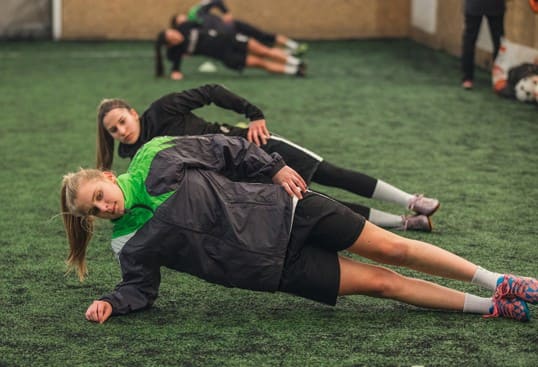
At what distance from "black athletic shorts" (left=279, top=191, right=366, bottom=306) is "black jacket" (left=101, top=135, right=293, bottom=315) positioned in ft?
0.19

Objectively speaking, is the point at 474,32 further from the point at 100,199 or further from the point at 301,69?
the point at 100,199

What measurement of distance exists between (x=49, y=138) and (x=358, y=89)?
11.4 feet

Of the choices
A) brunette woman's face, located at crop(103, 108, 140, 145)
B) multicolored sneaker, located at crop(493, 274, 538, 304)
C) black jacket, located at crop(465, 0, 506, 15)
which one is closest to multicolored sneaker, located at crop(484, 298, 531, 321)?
multicolored sneaker, located at crop(493, 274, 538, 304)

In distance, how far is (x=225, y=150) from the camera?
4.16m

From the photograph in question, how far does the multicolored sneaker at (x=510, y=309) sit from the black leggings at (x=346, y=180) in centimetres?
141

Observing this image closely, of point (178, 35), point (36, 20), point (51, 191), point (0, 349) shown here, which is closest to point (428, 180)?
point (51, 191)

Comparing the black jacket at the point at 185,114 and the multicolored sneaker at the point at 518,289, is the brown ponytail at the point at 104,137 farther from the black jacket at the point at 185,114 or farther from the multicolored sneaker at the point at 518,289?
the multicolored sneaker at the point at 518,289

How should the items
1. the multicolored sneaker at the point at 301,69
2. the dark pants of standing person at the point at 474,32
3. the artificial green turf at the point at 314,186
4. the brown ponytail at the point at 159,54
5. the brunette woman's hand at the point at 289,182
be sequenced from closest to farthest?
the artificial green turf at the point at 314,186 → the brunette woman's hand at the point at 289,182 → the dark pants of standing person at the point at 474,32 → the brown ponytail at the point at 159,54 → the multicolored sneaker at the point at 301,69

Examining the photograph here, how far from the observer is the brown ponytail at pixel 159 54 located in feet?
35.6

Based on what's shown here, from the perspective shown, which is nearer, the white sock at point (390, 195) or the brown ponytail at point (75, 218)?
the brown ponytail at point (75, 218)

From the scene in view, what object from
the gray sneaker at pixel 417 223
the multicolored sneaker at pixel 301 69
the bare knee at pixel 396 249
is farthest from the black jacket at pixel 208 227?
the multicolored sneaker at pixel 301 69

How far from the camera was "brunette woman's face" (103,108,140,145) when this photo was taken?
505 cm

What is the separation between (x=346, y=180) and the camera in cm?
545

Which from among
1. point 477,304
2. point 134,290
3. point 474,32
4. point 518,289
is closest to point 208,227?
point 134,290
